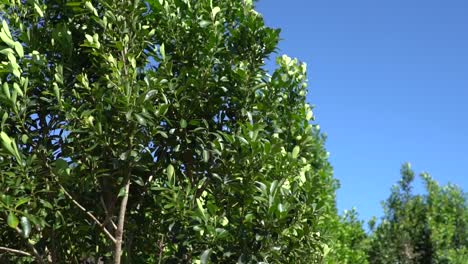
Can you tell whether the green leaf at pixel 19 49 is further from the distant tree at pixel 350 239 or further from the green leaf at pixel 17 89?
the distant tree at pixel 350 239

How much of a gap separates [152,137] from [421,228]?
17832mm

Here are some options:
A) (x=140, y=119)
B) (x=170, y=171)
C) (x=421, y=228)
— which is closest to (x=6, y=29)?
(x=140, y=119)

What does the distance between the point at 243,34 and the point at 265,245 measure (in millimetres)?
2066

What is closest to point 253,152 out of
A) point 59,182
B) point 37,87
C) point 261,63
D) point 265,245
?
point 265,245

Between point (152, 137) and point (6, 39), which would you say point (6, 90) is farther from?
point (152, 137)

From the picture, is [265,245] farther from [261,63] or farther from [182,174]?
[261,63]

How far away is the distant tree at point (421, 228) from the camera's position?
20.1 meters

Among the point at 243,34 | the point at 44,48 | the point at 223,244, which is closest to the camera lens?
the point at 223,244

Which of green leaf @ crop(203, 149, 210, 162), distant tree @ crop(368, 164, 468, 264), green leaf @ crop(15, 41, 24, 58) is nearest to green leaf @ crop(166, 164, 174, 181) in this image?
green leaf @ crop(203, 149, 210, 162)

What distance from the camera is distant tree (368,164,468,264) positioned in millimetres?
20125

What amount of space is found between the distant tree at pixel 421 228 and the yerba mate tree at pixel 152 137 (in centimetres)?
1599

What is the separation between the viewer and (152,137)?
4.89 metres

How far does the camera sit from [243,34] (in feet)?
17.9

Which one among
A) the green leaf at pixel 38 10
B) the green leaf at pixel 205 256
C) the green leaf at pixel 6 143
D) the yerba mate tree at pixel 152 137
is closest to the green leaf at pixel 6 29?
the yerba mate tree at pixel 152 137
